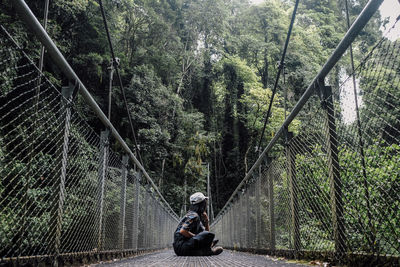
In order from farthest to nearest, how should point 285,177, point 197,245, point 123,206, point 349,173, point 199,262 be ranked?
point 123,206, point 197,245, point 285,177, point 199,262, point 349,173

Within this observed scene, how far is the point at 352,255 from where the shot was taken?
4.74 feet

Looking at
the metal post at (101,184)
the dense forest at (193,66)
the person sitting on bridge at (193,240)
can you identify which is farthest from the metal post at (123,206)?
the dense forest at (193,66)

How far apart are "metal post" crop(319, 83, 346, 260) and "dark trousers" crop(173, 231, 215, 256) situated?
144 cm

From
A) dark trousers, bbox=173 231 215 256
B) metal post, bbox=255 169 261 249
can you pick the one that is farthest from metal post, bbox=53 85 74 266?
metal post, bbox=255 169 261 249

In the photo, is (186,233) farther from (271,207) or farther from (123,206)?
(271,207)

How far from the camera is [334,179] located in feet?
5.48

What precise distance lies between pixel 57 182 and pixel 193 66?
22.6m

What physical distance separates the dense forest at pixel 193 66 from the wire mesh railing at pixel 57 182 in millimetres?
6636

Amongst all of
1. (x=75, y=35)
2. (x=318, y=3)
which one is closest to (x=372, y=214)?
(x=75, y=35)

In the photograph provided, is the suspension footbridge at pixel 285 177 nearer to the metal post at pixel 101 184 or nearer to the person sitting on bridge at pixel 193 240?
the metal post at pixel 101 184

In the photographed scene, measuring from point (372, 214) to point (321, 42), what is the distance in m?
23.2

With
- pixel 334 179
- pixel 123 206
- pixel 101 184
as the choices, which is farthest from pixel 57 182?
pixel 123 206

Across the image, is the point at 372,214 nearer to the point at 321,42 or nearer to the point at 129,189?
the point at 129,189

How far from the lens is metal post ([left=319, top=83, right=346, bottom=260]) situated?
1.60 m
